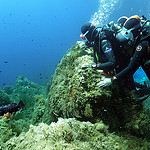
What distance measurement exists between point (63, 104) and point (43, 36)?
667ft

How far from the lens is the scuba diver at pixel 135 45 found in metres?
2.47

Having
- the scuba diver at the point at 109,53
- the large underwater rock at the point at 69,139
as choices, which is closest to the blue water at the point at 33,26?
the scuba diver at the point at 109,53

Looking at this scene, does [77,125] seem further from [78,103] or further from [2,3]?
[2,3]

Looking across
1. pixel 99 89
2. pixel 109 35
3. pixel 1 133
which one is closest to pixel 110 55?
pixel 109 35

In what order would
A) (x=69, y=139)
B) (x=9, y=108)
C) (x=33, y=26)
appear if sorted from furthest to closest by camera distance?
(x=33, y=26)
(x=9, y=108)
(x=69, y=139)

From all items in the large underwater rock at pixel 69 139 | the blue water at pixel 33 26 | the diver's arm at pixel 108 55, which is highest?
the blue water at pixel 33 26

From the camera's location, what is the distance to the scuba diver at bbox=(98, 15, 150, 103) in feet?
8.12

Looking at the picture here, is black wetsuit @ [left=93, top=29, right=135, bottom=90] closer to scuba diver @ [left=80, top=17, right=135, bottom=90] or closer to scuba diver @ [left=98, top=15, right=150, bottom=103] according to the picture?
scuba diver @ [left=80, top=17, right=135, bottom=90]

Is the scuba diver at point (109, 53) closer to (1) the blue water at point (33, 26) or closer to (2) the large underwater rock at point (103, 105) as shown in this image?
(2) the large underwater rock at point (103, 105)

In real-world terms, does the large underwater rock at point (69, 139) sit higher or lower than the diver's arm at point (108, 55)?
lower

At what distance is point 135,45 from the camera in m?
2.77

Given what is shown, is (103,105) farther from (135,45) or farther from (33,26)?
(33,26)

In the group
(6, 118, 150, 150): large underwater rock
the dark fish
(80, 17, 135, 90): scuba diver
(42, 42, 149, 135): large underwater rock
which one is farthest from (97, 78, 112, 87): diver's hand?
the dark fish

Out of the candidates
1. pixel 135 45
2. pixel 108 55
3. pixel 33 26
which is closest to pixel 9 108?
pixel 108 55
